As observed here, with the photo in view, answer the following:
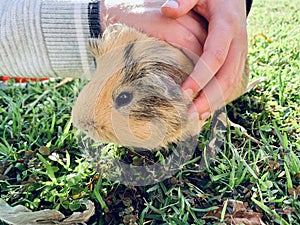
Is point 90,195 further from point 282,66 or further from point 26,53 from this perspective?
point 282,66

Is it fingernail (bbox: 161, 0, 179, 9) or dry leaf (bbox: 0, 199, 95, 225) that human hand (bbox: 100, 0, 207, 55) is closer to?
fingernail (bbox: 161, 0, 179, 9)

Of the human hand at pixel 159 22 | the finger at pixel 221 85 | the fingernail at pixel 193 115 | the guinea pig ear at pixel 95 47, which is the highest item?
the human hand at pixel 159 22

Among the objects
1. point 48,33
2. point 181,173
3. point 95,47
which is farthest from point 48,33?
point 181,173

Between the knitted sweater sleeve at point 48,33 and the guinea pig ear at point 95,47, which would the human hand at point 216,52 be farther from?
the knitted sweater sleeve at point 48,33

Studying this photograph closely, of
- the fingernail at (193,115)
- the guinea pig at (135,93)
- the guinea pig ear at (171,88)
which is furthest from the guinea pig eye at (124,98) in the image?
the fingernail at (193,115)

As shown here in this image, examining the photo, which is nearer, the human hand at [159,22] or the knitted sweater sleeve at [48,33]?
the human hand at [159,22]

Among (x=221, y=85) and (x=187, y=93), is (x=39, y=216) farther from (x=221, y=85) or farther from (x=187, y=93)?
(x=221, y=85)

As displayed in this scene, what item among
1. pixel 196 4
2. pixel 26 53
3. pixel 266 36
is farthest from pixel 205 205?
pixel 266 36
